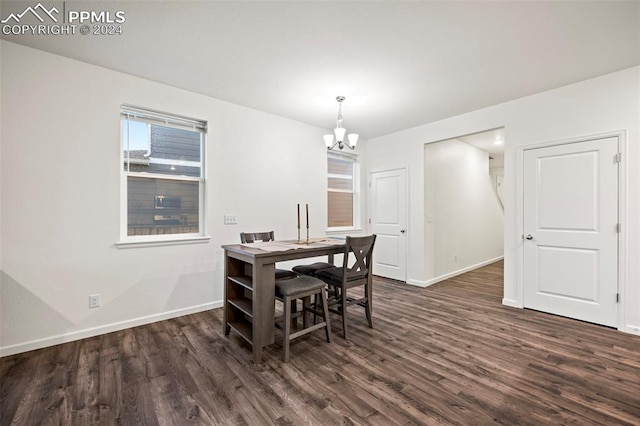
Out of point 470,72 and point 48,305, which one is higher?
point 470,72

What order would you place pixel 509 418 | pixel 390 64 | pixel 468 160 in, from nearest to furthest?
1. pixel 509 418
2. pixel 390 64
3. pixel 468 160

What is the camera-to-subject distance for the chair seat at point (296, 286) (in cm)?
231

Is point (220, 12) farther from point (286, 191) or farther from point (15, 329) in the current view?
point (15, 329)

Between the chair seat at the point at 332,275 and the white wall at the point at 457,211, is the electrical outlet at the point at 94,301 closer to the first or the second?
the chair seat at the point at 332,275

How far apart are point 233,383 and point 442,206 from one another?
431cm

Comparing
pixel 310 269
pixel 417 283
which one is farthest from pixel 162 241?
pixel 417 283

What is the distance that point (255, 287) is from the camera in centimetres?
223

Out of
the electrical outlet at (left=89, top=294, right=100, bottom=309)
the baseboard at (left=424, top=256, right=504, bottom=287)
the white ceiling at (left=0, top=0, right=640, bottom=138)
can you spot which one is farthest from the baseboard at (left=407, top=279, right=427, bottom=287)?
the electrical outlet at (left=89, top=294, right=100, bottom=309)

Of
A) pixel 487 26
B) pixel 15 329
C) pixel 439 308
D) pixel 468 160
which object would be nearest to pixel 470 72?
pixel 487 26

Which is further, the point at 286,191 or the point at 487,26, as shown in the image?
the point at 286,191

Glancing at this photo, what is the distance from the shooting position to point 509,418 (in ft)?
5.27

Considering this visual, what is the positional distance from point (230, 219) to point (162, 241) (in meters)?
0.83

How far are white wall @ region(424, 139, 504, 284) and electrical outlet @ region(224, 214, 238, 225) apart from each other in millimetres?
3026

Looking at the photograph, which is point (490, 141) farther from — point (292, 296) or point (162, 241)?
point (162, 241)
